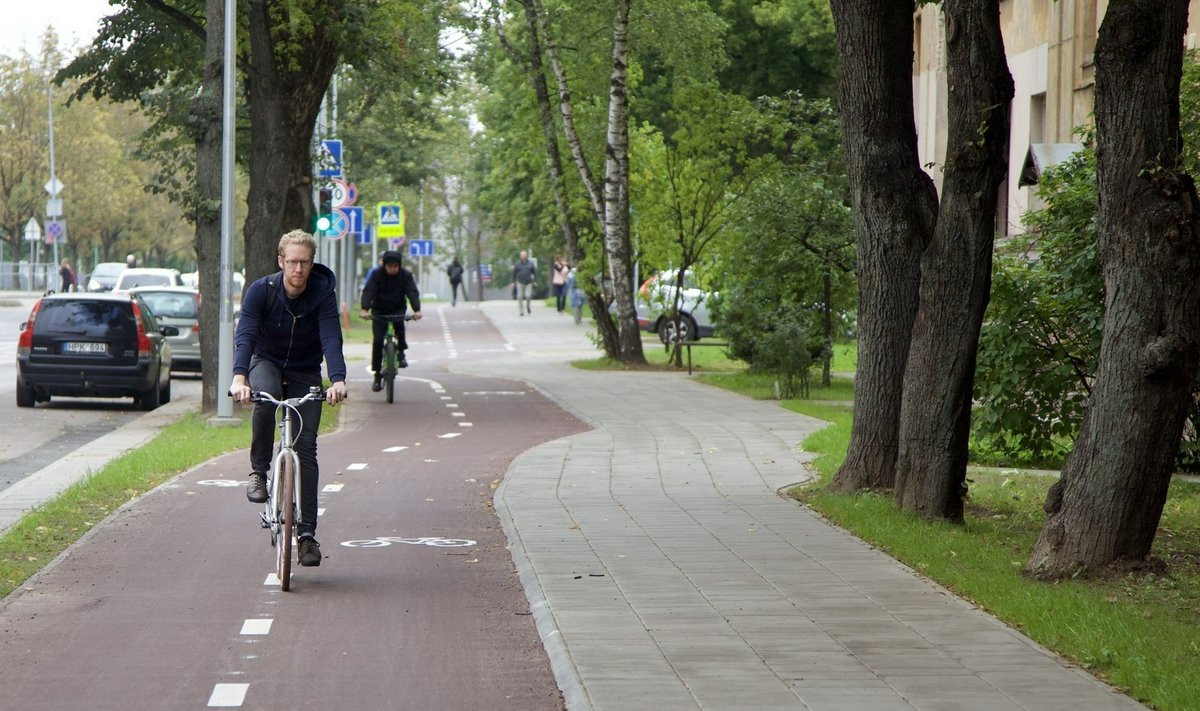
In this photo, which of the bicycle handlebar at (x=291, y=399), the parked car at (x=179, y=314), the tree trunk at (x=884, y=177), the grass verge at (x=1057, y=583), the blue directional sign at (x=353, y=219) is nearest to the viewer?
the grass verge at (x=1057, y=583)

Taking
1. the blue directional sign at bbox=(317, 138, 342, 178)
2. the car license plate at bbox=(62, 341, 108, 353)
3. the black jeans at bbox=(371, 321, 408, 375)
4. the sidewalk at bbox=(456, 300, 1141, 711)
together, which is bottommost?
the sidewalk at bbox=(456, 300, 1141, 711)

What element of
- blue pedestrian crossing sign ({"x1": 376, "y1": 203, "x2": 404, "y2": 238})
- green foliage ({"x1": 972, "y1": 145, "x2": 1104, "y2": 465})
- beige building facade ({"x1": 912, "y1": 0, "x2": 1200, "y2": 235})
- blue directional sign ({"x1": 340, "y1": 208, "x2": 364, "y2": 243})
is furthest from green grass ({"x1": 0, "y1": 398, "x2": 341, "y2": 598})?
blue pedestrian crossing sign ({"x1": 376, "y1": 203, "x2": 404, "y2": 238})

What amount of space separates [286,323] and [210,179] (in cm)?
1129

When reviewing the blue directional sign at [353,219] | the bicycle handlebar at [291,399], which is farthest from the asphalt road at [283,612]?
the blue directional sign at [353,219]

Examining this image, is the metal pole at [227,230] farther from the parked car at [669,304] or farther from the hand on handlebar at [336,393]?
the hand on handlebar at [336,393]

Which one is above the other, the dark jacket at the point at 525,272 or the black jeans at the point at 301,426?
the dark jacket at the point at 525,272

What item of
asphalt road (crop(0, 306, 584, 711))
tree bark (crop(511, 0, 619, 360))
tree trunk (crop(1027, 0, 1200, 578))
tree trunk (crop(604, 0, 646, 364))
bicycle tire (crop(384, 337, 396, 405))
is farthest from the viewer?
tree bark (crop(511, 0, 619, 360))

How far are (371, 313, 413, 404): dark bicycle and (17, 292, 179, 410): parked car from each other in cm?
331

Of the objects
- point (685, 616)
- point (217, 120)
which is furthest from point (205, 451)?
point (685, 616)

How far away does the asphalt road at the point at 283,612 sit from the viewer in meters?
6.43

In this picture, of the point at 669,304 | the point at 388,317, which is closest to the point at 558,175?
the point at 669,304

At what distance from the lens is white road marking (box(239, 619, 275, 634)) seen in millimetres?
7535

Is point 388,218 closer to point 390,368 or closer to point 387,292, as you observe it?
point 390,368

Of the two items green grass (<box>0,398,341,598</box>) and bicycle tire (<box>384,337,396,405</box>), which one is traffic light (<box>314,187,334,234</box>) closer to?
bicycle tire (<box>384,337,396,405</box>)
